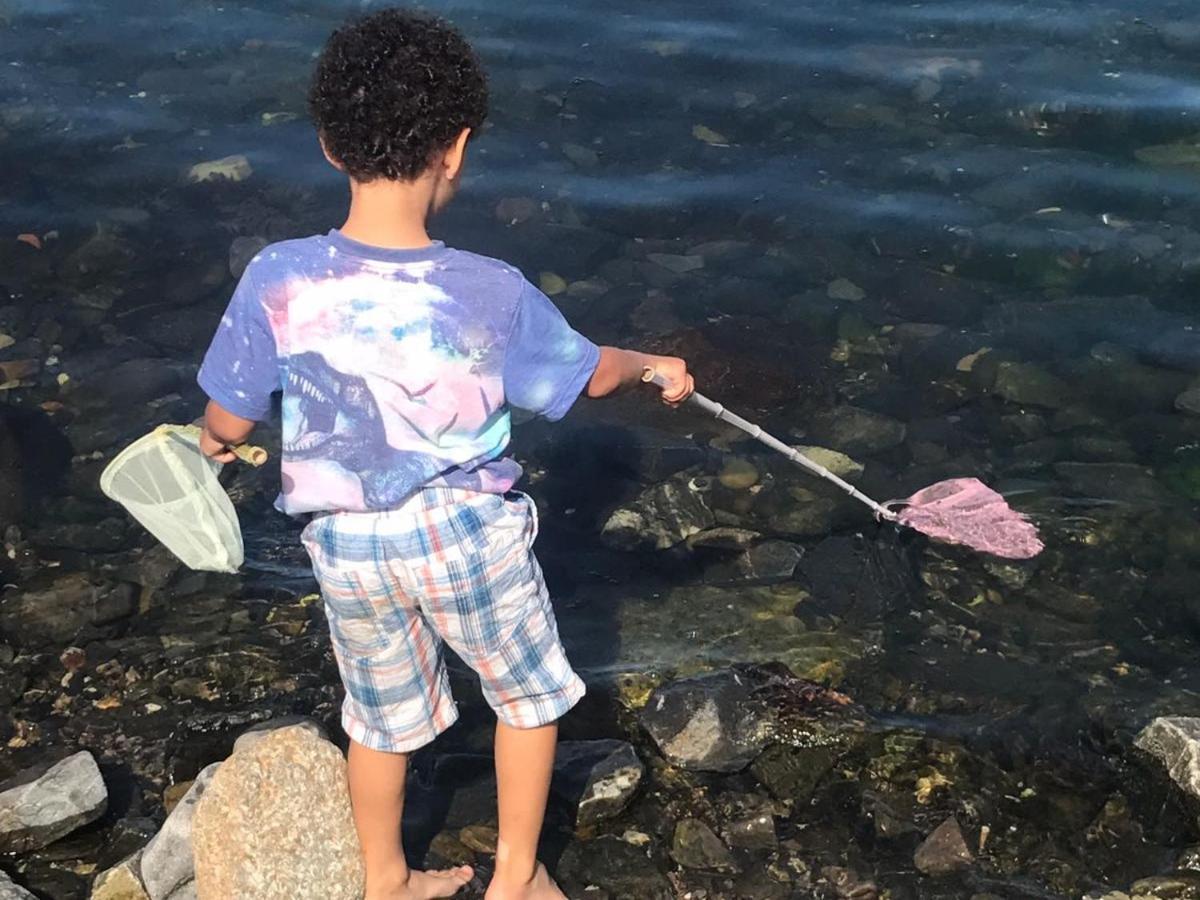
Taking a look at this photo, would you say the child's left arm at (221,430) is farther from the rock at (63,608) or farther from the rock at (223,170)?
the rock at (223,170)

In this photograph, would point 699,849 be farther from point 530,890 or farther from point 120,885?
point 120,885

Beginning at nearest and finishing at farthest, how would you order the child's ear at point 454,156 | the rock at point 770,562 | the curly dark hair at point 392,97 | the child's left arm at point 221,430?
the curly dark hair at point 392,97 < the child's ear at point 454,156 < the child's left arm at point 221,430 < the rock at point 770,562

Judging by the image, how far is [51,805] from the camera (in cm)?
392

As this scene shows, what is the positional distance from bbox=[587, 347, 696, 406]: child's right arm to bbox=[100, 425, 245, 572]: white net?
1.32m

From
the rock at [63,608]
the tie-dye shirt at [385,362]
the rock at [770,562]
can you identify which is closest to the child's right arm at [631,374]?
the tie-dye shirt at [385,362]

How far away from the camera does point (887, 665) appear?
4.77 m

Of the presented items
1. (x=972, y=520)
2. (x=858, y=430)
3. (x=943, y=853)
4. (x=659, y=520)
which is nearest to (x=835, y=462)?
(x=858, y=430)

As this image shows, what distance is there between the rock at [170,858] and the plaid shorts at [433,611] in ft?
1.88

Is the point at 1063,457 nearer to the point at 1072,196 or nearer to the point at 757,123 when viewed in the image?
the point at 1072,196

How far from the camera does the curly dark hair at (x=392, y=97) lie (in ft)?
9.62

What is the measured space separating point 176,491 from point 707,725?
1807 millimetres

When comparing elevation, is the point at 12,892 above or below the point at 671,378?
Answer: below

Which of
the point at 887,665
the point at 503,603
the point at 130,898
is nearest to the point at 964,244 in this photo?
the point at 887,665

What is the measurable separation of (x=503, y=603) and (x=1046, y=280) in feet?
15.3
